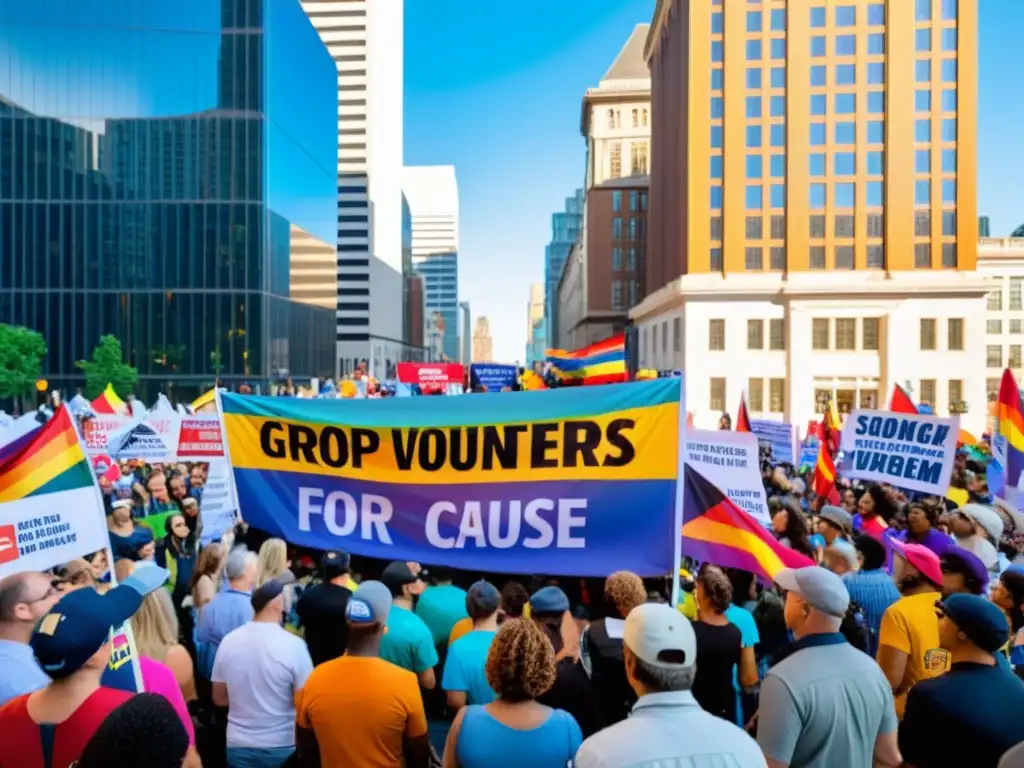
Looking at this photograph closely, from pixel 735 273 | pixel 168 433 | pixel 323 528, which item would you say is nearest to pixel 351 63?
pixel 735 273

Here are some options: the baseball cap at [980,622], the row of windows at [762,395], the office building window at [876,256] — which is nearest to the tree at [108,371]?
the row of windows at [762,395]

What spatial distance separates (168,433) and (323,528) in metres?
10.0

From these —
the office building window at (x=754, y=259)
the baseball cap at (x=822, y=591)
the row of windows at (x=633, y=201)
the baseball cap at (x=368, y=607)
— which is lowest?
the baseball cap at (x=368, y=607)

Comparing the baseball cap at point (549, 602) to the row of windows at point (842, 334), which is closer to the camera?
the baseball cap at point (549, 602)

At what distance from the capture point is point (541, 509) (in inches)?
193

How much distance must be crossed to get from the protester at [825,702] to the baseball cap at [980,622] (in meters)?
0.42

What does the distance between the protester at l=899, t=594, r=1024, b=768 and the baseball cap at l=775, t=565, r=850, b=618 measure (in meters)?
0.45

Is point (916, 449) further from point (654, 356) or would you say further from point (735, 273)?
point (654, 356)

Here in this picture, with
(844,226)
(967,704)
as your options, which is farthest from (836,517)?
(844,226)

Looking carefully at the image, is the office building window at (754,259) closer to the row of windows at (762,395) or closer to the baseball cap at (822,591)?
the row of windows at (762,395)

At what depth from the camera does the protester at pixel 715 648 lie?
4703 mm

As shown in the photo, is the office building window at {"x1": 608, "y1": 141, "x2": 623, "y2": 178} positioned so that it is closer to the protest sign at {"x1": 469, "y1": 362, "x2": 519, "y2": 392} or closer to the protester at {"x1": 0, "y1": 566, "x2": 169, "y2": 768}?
the protest sign at {"x1": 469, "y1": 362, "x2": 519, "y2": 392}

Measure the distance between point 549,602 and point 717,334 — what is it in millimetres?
53845

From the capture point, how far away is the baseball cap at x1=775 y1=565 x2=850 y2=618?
3736 mm
